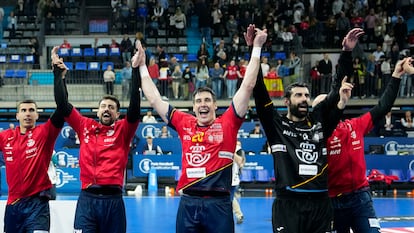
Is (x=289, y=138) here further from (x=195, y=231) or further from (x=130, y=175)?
(x=130, y=175)

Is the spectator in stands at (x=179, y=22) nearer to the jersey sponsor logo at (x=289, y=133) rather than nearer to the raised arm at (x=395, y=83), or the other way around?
the raised arm at (x=395, y=83)

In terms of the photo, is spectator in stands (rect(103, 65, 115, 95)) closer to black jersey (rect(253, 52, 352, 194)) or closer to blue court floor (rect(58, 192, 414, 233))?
blue court floor (rect(58, 192, 414, 233))

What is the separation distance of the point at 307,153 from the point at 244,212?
10.0m

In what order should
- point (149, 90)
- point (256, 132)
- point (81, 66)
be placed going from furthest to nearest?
point (81, 66)
point (256, 132)
point (149, 90)

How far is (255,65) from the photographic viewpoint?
23.5ft

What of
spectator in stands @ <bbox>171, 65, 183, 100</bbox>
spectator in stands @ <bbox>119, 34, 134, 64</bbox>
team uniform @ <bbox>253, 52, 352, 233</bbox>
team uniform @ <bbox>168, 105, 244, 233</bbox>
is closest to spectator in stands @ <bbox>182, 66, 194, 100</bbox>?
spectator in stands @ <bbox>171, 65, 183, 100</bbox>

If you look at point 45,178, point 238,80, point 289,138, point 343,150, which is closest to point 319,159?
point 289,138

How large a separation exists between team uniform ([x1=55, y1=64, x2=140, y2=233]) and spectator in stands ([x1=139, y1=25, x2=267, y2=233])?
94 cm

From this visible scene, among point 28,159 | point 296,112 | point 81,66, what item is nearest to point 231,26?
point 81,66

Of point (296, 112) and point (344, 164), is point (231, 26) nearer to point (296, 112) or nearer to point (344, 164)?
point (344, 164)

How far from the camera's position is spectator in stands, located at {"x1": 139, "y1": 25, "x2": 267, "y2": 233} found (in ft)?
23.1

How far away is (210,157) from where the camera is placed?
23.7 feet

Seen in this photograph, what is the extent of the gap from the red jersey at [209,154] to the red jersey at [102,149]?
39.1 inches

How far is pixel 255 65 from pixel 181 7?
86.7 feet
